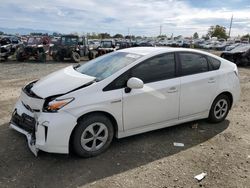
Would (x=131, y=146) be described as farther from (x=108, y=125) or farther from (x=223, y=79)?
(x=223, y=79)

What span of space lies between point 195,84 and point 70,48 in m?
14.4

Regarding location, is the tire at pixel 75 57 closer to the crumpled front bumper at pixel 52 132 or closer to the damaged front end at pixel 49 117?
the damaged front end at pixel 49 117

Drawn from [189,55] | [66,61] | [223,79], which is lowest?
[66,61]

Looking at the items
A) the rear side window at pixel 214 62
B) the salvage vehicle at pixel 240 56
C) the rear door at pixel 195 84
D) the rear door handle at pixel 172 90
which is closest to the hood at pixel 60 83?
the rear door handle at pixel 172 90

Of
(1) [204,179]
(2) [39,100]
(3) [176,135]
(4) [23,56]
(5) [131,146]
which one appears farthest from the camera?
(4) [23,56]

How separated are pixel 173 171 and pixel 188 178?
0.23 m

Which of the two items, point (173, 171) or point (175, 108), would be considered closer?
point (173, 171)

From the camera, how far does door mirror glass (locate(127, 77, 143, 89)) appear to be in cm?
376

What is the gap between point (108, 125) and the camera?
3789 millimetres

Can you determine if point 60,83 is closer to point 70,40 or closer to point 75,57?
point 75,57

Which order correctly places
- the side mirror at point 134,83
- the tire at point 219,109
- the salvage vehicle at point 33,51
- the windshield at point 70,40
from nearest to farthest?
the side mirror at point 134,83 → the tire at point 219,109 → the salvage vehicle at point 33,51 → the windshield at point 70,40

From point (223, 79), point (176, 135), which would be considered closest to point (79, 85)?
point (176, 135)

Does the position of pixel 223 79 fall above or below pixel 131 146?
above

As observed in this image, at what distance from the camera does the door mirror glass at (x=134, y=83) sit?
148 inches
